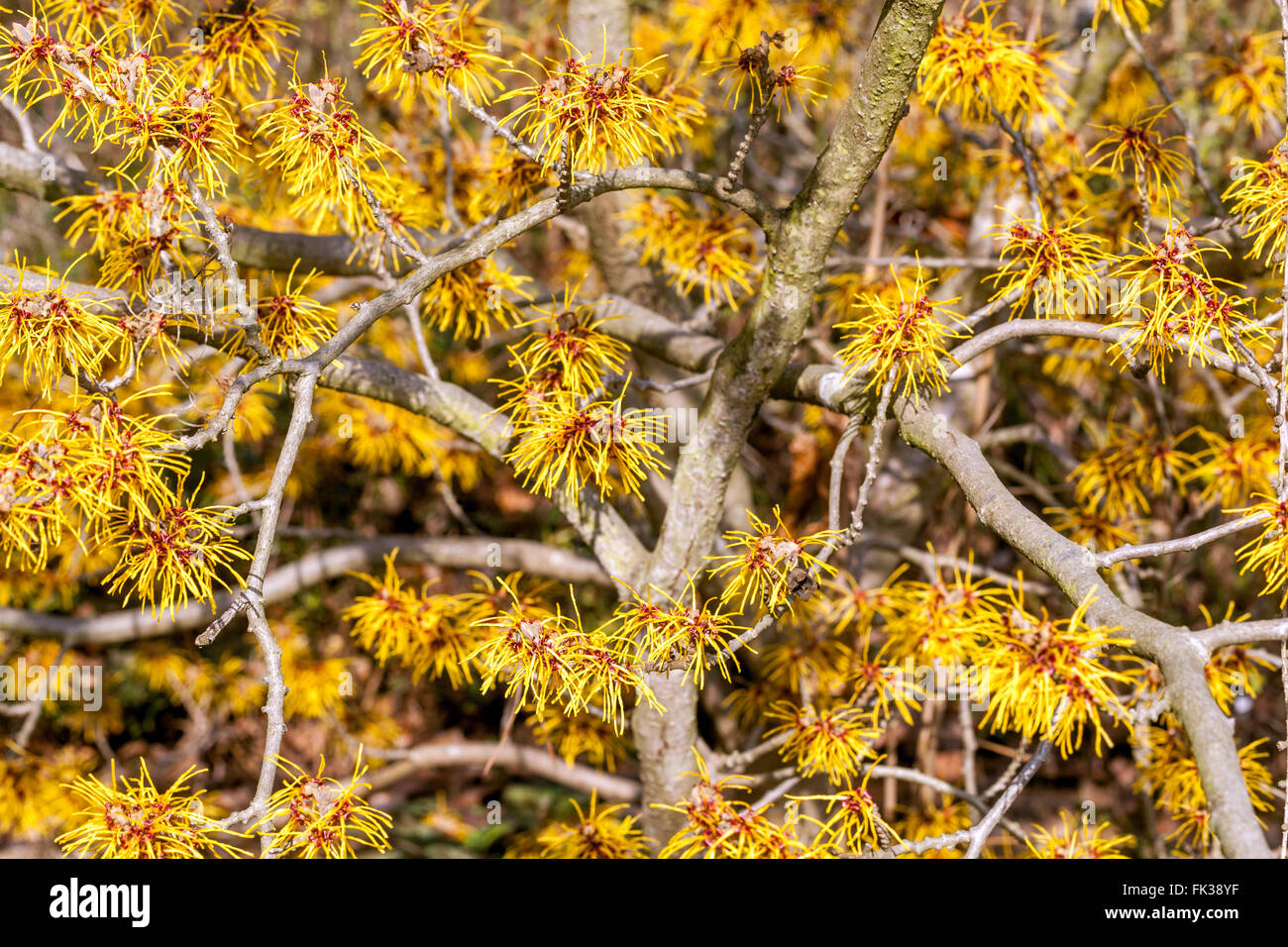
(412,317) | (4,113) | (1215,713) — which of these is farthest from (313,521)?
(1215,713)

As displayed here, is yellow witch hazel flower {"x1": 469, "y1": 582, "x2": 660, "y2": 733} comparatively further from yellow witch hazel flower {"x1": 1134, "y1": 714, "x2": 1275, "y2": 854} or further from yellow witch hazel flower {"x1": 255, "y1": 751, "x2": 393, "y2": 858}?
yellow witch hazel flower {"x1": 1134, "y1": 714, "x2": 1275, "y2": 854}

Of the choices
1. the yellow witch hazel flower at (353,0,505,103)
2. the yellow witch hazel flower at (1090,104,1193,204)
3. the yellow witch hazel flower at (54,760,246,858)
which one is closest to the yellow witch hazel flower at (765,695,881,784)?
the yellow witch hazel flower at (54,760,246,858)

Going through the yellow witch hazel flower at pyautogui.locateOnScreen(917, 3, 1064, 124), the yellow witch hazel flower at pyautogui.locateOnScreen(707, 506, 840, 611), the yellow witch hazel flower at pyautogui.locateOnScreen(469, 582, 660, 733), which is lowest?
the yellow witch hazel flower at pyautogui.locateOnScreen(469, 582, 660, 733)

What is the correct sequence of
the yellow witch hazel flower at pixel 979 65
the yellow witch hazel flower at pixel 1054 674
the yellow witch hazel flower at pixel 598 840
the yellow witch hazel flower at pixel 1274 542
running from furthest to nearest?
the yellow witch hazel flower at pixel 598 840 → the yellow witch hazel flower at pixel 979 65 → the yellow witch hazel flower at pixel 1274 542 → the yellow witch hazel flower at pixel 1054 674

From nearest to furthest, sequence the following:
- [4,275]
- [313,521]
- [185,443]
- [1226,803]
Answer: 1. [1226,803]
2. [185,443]
3. [4,275]
4. [313,521]

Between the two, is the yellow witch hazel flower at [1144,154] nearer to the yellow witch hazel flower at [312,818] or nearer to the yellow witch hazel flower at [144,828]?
the yellow witch hazel flower at [312,818]

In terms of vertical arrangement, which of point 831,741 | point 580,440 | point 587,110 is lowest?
point 831,741

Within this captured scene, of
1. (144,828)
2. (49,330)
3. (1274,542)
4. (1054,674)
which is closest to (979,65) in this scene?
(1274,542)

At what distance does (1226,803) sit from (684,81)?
1.48 meters

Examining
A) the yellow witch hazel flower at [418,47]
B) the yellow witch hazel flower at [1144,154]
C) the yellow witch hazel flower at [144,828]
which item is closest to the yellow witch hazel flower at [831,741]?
the yellow witch hazel flower at [144,828]

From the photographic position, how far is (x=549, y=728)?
7.14 ft

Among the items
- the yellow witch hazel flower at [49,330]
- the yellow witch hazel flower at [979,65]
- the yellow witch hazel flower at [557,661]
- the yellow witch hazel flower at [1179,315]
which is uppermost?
the yellow witch hazel flower at [979,65]

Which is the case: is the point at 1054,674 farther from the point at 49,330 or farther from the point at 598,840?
the point at 49,330
